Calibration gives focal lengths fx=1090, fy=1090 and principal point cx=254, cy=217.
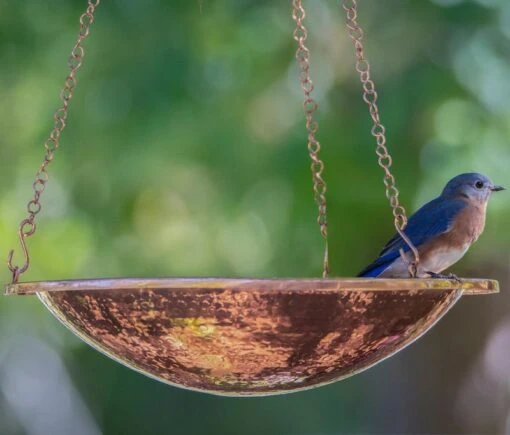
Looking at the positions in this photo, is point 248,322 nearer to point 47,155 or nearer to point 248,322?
point 248,322

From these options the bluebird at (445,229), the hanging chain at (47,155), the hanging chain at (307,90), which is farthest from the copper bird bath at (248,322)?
the bluebird at (445,229)

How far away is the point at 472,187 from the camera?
5.10m

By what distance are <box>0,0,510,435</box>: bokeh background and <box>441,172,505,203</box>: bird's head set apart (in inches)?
31.3

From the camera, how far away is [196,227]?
6215 millimetres

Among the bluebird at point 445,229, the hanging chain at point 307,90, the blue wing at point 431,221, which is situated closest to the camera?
the hanging chain at point 307,90

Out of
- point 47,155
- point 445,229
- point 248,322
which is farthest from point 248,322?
point 445,229

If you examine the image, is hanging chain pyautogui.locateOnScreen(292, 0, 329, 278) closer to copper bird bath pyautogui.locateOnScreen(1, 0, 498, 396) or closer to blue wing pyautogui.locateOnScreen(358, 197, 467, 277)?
copper bird bath pyautogui.locateOnScreen(1, 0, 498, 396)

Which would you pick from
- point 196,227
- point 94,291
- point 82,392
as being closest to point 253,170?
point 196,227

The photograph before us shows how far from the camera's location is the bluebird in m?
4.61

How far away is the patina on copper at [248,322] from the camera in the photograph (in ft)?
6.62

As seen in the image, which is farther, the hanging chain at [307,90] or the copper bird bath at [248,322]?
the hanging chain at [307,90]

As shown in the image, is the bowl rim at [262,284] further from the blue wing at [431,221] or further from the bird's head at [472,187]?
the bird's head at [472,187]

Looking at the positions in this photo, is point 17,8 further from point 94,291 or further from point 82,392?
point 94,291

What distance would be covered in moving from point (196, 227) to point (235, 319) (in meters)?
4.19
